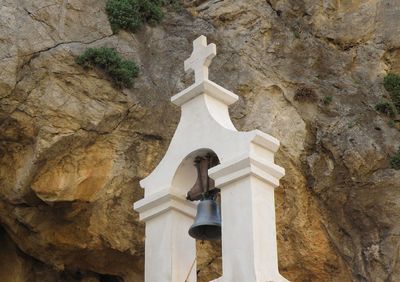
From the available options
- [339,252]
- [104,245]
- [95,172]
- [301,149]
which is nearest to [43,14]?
[95,172]

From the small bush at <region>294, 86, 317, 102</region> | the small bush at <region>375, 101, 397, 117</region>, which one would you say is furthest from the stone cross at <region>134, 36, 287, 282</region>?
the small bush at <region>375, 101, 397, 117</region>

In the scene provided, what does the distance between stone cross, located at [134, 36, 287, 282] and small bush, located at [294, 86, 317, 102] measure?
6298mm

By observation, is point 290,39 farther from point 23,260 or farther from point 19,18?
point 23,260

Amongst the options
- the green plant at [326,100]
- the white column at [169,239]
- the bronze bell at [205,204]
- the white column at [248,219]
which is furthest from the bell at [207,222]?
the green plant at [326,100]

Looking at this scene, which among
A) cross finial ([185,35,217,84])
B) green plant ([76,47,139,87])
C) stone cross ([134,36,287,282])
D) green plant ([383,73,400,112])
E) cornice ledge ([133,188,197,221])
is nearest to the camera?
stone cross ([134,36,287,282])

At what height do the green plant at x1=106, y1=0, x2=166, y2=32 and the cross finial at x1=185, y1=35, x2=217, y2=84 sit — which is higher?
the green plant at x1=106, y1=0, x2=166, y2=32

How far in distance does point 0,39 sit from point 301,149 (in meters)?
5.09

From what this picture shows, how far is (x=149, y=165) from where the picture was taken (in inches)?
513

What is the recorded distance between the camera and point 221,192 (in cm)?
721

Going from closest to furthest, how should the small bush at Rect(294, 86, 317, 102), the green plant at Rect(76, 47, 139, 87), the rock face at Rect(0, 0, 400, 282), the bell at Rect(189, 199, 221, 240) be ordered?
the bell at Rect(189, 199, 221, 240), the rock face at Rect(0, 0, 400, 282), the green plant at Rect(76, 47, 139, 87), the small bush at Rect(294, 86, 317, 102)

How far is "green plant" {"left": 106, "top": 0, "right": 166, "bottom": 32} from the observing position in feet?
47.5

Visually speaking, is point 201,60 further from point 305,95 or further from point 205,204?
point 305,95

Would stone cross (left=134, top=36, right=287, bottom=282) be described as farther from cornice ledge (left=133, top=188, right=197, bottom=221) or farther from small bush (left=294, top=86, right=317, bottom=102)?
small bush (left=294, top=86, right=317, bottom=102)

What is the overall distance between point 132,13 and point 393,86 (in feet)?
16.0
